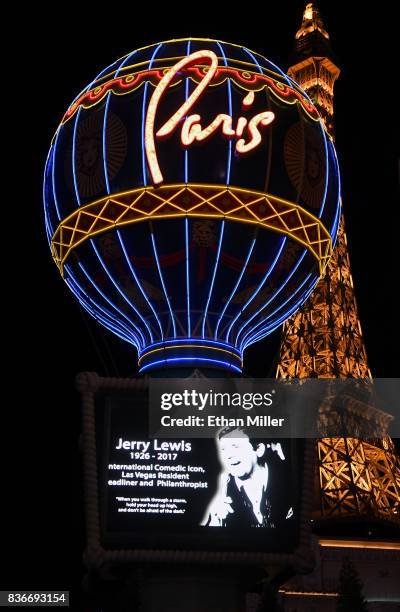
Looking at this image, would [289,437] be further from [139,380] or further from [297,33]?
[297,33]

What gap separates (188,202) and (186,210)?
6.1 inches

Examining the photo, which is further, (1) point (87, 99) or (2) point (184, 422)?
(1) point (87, 99)

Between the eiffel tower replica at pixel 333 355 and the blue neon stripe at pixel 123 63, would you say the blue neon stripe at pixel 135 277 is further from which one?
the eiffel tower replica at pixel 333 355

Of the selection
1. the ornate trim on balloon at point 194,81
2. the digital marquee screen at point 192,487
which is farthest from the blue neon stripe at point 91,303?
the digital marquee screen at point 192,487

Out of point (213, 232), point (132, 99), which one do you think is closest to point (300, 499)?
point (213, 232)

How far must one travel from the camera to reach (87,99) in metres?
21.1

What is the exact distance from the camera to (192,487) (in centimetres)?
1691

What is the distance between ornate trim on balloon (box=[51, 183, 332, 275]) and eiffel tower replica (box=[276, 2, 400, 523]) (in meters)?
29.8

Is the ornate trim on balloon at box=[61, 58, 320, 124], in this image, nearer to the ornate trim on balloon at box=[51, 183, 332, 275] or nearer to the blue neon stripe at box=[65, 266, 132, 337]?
the ornate trim on balloon at box=[51, 183, 332, 275]

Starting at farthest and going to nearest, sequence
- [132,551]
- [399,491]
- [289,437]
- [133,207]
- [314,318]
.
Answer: [314,318] < [399,491] < [133,207] < [289,437] < [132,551]

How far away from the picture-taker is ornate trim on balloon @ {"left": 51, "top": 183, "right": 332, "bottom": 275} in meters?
19.5

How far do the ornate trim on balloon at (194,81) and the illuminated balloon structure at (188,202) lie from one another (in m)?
0.03

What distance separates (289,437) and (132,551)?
10.2 feet

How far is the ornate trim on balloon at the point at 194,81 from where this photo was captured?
20.4 metres
